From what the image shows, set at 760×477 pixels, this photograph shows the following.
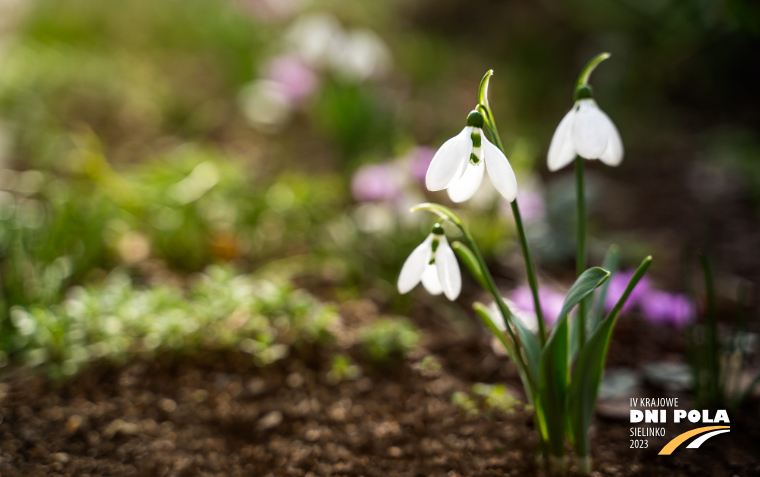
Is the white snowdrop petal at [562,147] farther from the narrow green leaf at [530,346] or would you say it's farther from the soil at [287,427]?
the soil at [287,427]

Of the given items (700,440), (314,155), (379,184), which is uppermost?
(314,155)

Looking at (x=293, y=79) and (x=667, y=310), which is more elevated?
(x=293, y=79)

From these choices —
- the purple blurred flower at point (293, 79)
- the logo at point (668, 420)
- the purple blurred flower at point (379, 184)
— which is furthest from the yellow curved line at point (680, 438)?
the purple blurred flower at point (293, 79)

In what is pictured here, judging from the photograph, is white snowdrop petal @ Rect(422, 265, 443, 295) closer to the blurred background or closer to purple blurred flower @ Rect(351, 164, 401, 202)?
the blurred background

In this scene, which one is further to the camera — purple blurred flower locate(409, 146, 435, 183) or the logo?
purple blurred flower locate(409, 146, 435, 183)

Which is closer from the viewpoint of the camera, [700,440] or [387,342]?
[700,440]

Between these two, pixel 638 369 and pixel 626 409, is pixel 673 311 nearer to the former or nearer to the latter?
pixel 638 369

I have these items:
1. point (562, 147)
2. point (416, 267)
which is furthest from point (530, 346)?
point (562, 147)

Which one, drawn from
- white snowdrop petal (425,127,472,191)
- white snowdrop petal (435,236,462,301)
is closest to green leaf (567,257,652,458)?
white snowdrop petal (435,236,462,301)

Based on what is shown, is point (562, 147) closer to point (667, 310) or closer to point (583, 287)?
point (583, 287)
